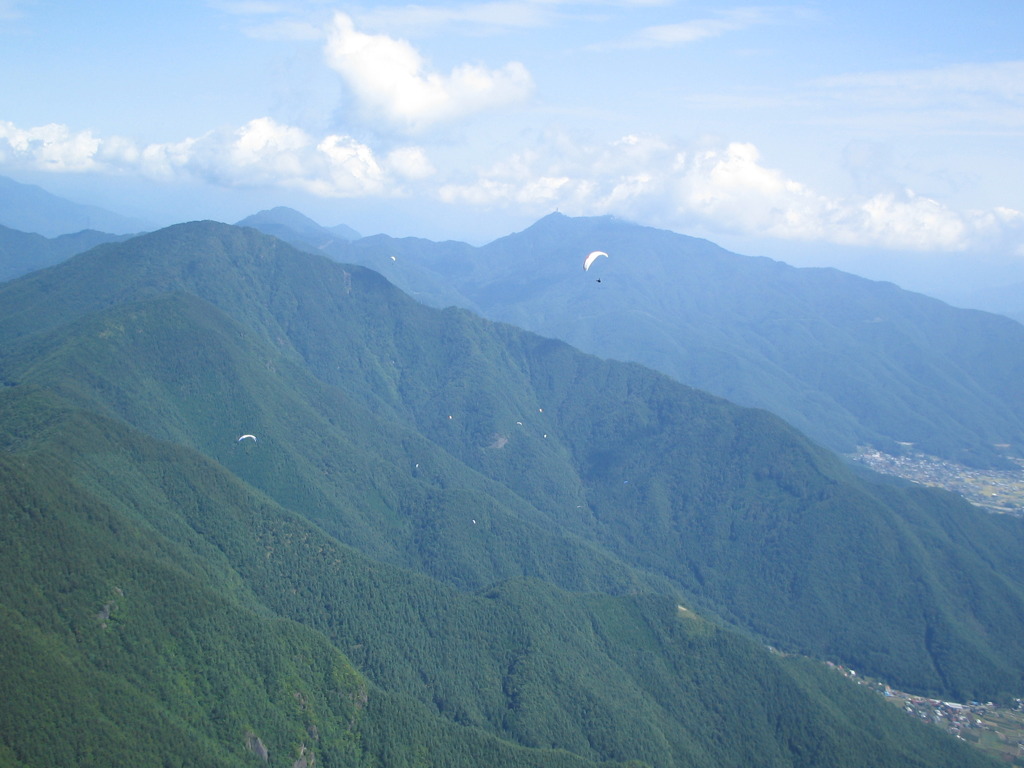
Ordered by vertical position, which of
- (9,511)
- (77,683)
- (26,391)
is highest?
(26,391)

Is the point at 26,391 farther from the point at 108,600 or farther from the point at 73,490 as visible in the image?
the point at 108,600

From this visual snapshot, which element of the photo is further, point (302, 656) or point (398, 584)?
point (398, 584)

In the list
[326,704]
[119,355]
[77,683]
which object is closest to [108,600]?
[77,683]

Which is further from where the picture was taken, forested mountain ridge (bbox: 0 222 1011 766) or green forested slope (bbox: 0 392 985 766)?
forested mountain ridge (bbox: 0 222 1011 766)

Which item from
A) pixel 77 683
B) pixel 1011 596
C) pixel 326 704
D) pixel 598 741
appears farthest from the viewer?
pixel 1011 596

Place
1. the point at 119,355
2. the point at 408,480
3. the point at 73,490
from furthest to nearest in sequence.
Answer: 1. the point at 408,480
2. the point at 119,355
3. the point at 73,490

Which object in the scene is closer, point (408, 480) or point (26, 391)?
point (26, 391)

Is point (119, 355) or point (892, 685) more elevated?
point (119, 355)

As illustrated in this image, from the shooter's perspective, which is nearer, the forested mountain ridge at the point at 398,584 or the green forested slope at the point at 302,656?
the green forested slope at the point at 302,656
